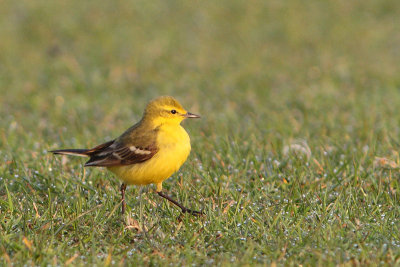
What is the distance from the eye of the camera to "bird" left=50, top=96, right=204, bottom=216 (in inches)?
212

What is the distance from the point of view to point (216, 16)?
51.8 feet

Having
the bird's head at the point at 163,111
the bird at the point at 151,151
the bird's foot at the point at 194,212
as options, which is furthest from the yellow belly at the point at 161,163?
the bird's foot at the point at 194,212

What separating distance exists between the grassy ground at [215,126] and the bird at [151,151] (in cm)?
26

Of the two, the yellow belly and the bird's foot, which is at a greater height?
the yellow belly

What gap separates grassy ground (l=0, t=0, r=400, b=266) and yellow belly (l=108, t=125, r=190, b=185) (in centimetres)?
25

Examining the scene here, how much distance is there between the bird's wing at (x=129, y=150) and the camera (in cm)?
544

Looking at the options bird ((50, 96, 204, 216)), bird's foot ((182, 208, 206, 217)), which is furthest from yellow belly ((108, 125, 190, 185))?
bird's foot ((182, 208, 206, 217))

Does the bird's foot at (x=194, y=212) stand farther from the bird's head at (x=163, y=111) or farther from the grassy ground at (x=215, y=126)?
the bird's head at (x=163, y=111)

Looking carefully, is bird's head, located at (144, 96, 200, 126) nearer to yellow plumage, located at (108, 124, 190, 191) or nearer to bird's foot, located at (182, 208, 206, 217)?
yellow plumage, located at (108, 124, 190, 191)

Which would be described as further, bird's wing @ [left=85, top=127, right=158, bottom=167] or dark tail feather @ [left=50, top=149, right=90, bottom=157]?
dark tail feather @ [left=50, top=149, right=90, bottom=157]

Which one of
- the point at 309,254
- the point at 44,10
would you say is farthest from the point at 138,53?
the point at 309,254

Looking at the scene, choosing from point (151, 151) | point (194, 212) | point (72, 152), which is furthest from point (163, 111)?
point (194, 212)

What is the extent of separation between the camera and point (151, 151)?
5.42m

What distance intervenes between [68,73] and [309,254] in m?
8.61
